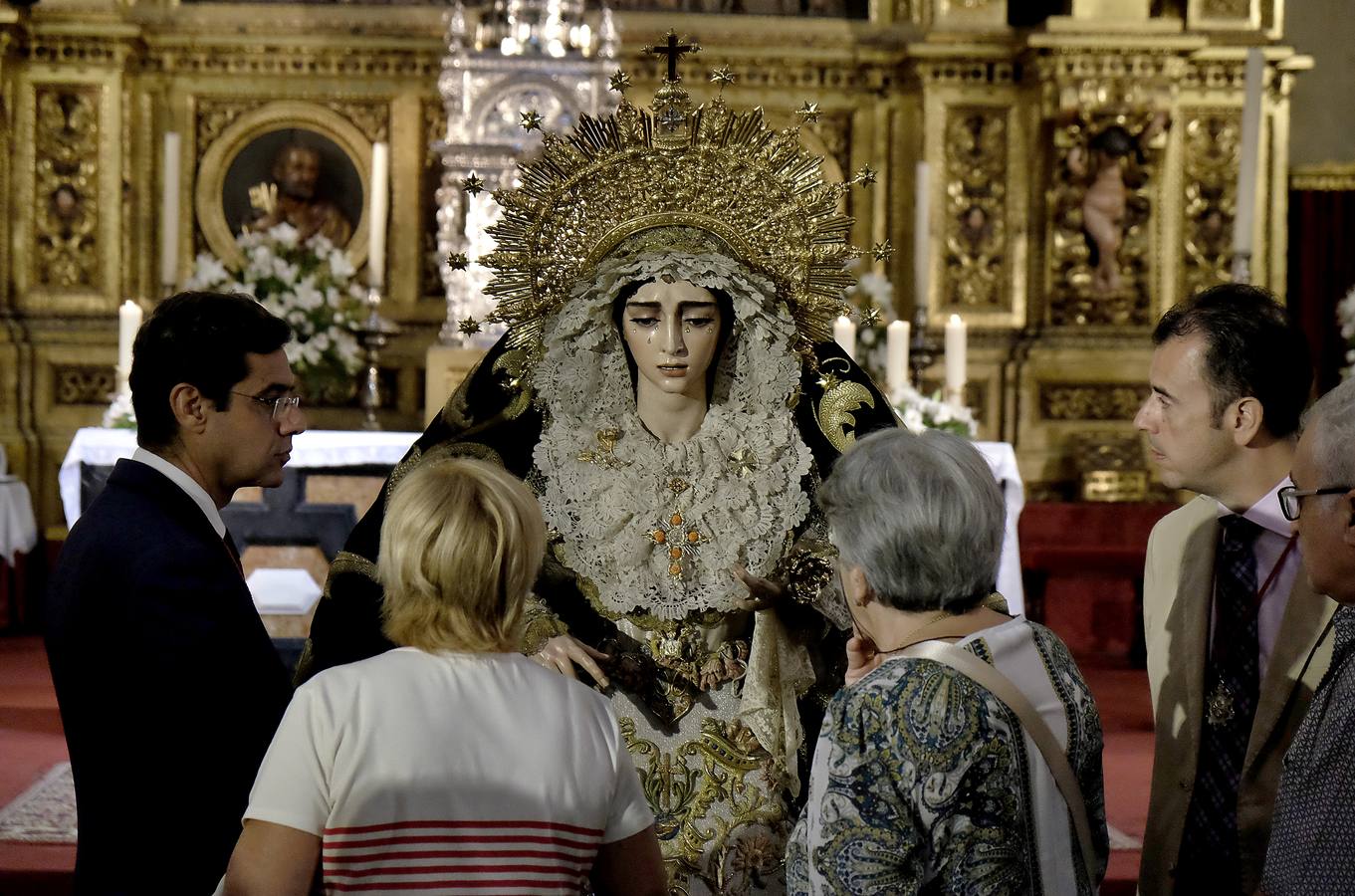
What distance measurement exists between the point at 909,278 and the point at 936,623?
6111 millimetres

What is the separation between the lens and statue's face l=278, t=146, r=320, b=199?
7688 mm

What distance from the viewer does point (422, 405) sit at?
307 inches

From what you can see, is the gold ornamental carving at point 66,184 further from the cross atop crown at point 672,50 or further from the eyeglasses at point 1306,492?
the eyeglasses at point 1306,492

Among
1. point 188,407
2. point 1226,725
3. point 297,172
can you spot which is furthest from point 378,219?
point 1226,725

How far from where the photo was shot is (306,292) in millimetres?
6707

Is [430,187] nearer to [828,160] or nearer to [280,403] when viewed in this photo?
[828,160]

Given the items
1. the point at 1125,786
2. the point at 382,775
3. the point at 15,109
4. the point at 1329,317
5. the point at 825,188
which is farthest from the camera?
the point at 1329,317

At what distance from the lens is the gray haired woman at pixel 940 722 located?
69.9 inches

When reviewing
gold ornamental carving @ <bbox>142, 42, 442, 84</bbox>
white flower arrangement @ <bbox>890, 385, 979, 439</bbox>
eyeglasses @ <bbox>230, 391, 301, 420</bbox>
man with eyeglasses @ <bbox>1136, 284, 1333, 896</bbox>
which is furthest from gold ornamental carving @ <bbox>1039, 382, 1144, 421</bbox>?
eyeglasses @ <bbox>230, 391, 301, 420</bbox>

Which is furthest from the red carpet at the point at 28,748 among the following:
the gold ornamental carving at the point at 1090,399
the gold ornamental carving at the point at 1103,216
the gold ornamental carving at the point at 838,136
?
the gold ornamental carving at the point at 1103,216

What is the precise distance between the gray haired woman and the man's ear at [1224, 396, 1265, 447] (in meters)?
0.72

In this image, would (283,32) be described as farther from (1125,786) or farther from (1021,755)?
(1021,755)

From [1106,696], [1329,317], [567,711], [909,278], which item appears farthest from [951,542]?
[1329,317]

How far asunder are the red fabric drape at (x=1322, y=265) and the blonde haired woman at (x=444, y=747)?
7.28 meters
